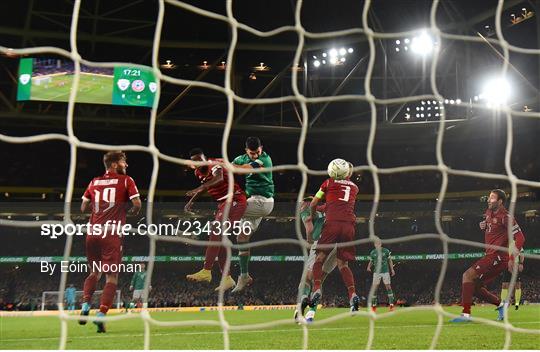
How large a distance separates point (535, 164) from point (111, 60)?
10.6 m

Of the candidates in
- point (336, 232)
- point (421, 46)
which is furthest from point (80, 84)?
point (336, 232)

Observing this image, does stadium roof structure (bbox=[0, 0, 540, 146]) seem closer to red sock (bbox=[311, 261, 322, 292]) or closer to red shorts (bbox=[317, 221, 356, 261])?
red shorts (bbox=[317, 221, 356, 261])

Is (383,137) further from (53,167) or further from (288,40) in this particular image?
(53,167)

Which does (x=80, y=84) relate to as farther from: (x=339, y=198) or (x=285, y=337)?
(x=285, y=337)

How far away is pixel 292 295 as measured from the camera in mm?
13805

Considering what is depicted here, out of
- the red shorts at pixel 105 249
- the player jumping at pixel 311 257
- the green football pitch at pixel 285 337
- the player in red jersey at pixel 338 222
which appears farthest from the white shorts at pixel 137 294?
the red shorts at pixel 105 249

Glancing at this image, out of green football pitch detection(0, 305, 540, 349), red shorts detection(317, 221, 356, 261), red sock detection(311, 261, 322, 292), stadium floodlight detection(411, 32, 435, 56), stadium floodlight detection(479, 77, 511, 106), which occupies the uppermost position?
stadium floodlight detection(411, 32, 435, 56)

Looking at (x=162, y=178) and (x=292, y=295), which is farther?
(x=162, y=178)

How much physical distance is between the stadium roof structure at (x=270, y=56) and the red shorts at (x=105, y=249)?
8.65 meters

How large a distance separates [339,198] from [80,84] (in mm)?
9031

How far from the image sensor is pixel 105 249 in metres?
4.95

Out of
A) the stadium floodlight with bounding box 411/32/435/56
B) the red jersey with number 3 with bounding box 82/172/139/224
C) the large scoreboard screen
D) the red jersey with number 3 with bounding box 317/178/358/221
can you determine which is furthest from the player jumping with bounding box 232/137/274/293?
the stadium floodlight with bounding box 411/32/435/56

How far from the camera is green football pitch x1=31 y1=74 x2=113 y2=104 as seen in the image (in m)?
12.9

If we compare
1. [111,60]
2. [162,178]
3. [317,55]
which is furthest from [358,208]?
[111,60]
